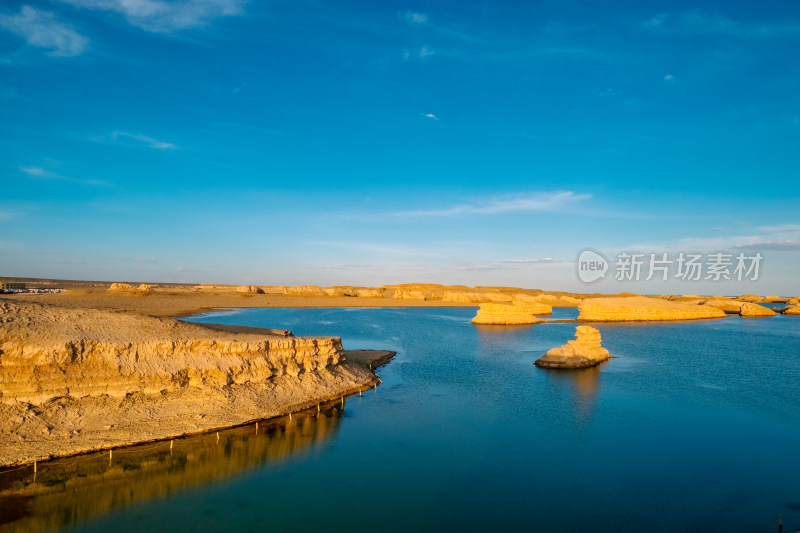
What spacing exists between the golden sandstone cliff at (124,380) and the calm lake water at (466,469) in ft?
4.15

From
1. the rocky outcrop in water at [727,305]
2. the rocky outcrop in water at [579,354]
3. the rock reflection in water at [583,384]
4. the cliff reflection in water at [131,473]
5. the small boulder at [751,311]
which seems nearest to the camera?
the cliff reflection in water at [131,473]

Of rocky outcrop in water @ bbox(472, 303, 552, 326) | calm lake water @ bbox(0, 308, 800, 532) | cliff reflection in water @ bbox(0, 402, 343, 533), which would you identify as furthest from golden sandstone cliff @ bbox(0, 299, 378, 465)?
rocky outcrop in water @ bbox(472, 303, 552, 326)

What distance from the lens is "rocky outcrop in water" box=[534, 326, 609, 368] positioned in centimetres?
4094

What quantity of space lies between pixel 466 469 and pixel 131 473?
12.7 meters

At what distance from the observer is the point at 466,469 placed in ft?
61.3

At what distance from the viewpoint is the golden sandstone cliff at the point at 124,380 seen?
1873 centimetres

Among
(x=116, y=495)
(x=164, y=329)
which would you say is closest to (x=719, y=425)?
(x=116, y=495)

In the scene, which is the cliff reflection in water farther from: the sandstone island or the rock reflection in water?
the rock reflection in water

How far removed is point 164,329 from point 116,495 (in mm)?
10643

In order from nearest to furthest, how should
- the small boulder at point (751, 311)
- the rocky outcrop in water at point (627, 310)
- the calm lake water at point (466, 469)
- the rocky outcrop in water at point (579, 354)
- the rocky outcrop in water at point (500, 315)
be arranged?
the calm lake water at point (466, 469) → the rocky outcrop in water at point (579, 354) → the rocky outcrop in water at point (500, 315) → the rocky outcrop in water at point (627, 310) → the small boulder at point (751, 311)

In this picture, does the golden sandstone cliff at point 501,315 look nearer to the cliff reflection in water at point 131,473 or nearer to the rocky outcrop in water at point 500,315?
the rocky outcrop in water at point 500,315

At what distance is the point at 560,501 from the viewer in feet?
52.9

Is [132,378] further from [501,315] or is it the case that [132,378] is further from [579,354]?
[501,315]

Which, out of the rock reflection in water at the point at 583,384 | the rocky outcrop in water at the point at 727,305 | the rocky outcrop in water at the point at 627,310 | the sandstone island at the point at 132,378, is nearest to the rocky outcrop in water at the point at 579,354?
the rock reflection in water at the point at 583,384
